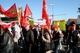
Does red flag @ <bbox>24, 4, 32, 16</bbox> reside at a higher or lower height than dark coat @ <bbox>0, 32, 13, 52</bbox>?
higher

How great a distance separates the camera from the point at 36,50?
12.4m

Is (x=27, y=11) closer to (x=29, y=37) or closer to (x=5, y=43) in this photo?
(x=29, y=37)

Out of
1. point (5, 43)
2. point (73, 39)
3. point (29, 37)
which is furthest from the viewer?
point (29, 37)

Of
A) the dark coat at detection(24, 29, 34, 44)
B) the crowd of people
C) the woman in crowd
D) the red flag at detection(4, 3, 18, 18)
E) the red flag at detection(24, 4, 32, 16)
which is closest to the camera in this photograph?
the crowd of people

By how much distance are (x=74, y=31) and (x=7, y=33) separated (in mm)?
3238

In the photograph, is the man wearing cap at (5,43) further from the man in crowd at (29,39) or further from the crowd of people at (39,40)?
the man in crowd at (29,39)

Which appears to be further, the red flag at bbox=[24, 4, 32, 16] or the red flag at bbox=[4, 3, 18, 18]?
the red flag at bbox=[24, 4, 32, 16]

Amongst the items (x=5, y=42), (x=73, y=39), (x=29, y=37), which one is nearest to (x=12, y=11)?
(x=29, y=37)

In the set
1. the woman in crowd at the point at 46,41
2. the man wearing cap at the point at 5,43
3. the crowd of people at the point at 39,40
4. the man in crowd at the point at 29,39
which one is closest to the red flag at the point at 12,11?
the crowd of people at the point at 39,40

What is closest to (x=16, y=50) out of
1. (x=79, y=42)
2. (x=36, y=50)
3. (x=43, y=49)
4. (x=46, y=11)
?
(x=43, y=49)

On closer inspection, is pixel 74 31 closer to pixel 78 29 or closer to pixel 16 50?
pixel 78 29

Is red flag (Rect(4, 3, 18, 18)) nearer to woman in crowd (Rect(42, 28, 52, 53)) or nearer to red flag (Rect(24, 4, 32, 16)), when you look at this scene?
red flag (Rect(24, 4, 32, 16))

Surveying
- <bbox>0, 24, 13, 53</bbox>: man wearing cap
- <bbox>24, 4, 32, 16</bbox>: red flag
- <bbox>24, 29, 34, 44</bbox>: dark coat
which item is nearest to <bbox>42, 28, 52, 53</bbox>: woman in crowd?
<bbox>24, 29, 34, 44</bbox>: dark coat

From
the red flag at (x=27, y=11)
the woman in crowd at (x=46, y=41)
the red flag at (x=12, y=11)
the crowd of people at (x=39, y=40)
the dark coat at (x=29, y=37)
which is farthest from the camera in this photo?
the red flag at (x=27, y=11)
